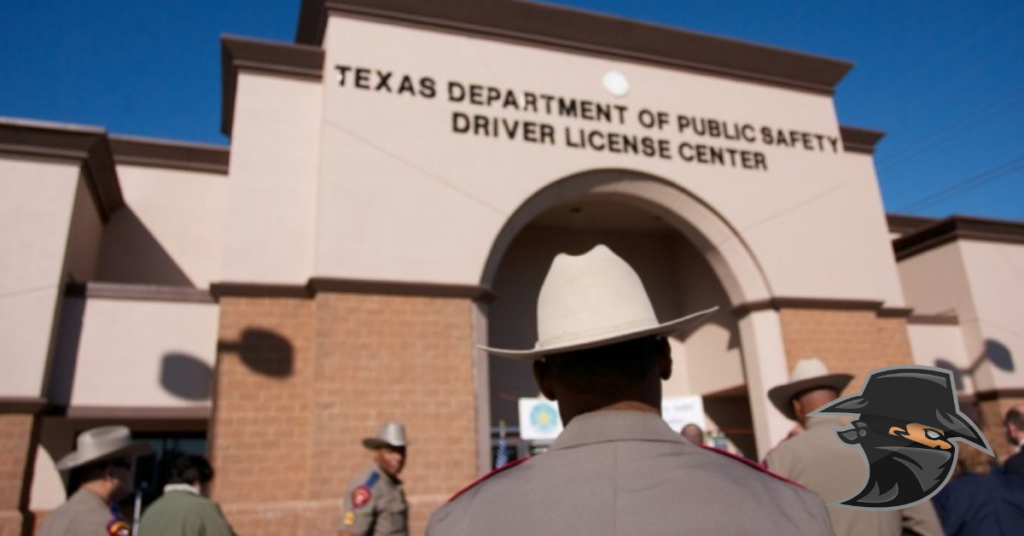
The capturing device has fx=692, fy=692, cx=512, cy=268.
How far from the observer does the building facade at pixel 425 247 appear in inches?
336

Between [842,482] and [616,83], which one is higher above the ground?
[616,83]

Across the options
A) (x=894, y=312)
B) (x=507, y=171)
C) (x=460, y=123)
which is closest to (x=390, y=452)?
(x=507, y=171)

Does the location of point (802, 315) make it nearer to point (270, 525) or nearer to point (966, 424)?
point (270, 525)

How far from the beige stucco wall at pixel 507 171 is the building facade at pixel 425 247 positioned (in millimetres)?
41

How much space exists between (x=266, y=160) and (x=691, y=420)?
7338 millimetres

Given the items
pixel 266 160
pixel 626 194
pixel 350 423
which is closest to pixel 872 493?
pixel 350 423

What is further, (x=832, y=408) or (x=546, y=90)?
(x=546, y=90)

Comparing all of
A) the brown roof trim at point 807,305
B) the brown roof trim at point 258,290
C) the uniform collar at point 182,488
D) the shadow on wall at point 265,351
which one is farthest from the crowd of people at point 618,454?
the brown roof trim at point 807,305

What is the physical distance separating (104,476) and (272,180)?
5.91 m

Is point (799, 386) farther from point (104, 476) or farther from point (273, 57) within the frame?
point (273, 57)

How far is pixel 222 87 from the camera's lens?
11562 mm

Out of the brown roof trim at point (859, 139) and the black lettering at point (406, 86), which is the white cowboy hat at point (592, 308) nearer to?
the black lettering at point (406, 86)

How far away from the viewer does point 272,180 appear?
9.62 m

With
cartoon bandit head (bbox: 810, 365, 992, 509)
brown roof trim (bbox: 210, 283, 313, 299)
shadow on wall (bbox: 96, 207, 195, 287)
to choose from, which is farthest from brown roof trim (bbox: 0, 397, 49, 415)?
cartoon bandit head (bbox: 810, 365, 992, 509)
